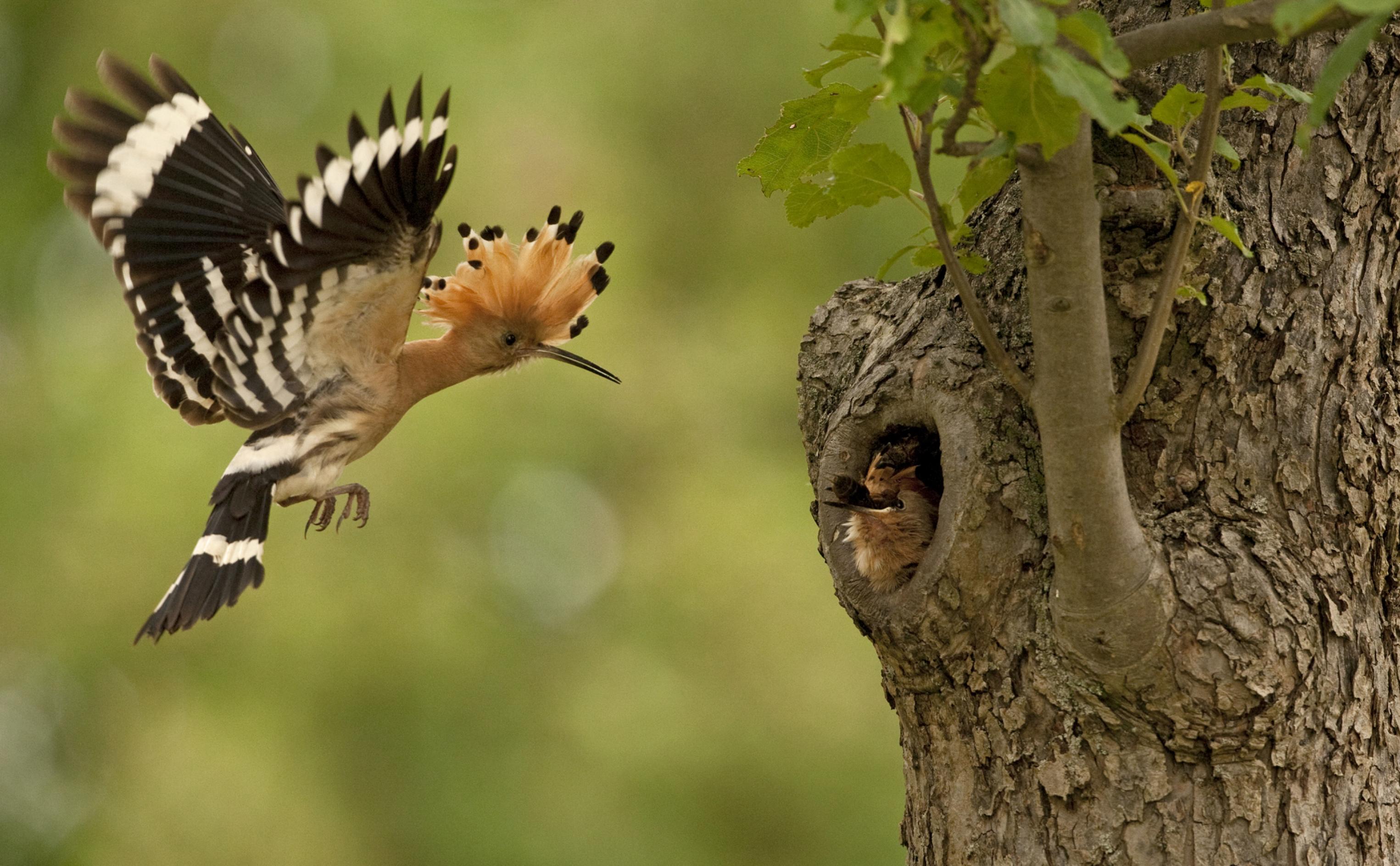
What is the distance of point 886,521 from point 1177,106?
77 cm

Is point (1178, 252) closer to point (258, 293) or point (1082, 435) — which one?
point (1082, 435)

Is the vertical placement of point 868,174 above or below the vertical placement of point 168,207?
below

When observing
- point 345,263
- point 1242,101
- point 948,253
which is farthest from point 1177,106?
point 345,263

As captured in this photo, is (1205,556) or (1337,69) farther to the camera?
(1205,556)

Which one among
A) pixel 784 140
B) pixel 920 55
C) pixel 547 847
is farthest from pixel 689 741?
pixel 920 55

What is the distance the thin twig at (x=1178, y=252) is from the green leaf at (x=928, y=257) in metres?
0.36

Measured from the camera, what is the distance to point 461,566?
494 centimetres

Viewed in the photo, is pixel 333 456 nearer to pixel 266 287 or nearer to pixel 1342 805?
pixel 266 287

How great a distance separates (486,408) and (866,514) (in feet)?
9.93

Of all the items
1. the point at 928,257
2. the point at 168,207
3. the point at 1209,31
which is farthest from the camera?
the point at 168,207

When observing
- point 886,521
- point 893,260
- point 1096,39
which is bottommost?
point 886,521

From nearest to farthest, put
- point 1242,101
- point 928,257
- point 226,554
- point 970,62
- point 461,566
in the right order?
point 970,62 → point 1242,101 → point 928,257 → point 226,554 → point 461,566

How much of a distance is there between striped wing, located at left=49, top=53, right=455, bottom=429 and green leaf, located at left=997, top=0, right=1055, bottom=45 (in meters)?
1.13

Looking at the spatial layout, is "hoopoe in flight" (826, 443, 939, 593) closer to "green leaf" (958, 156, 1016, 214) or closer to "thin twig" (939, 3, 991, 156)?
"green leaf" (958, 156, 1016, 214)
